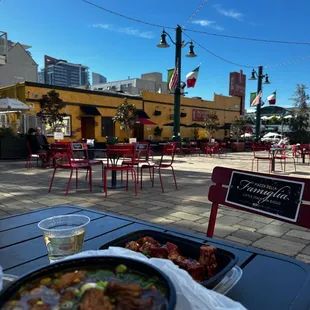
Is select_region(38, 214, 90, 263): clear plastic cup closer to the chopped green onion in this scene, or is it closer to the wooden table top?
the wooden table top

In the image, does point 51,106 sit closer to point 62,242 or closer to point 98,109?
point 98,109

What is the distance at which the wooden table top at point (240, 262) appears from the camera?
78 cm

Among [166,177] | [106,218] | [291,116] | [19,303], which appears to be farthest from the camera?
[291,116]

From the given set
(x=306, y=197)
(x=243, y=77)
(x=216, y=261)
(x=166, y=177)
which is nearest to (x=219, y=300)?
(x=216, y=261)

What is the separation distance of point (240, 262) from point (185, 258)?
0.75 feet

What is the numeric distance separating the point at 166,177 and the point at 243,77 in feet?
79.0

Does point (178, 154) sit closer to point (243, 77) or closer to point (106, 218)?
point (106, 218)

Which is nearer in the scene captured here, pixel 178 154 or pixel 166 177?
pixel 166 177

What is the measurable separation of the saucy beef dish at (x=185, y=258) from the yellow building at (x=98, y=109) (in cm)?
1441

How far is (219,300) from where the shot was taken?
23.1 inches

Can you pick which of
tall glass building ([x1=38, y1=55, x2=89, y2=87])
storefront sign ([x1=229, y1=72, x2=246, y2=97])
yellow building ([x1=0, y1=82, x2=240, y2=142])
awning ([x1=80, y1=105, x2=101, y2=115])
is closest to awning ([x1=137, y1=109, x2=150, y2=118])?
yellow building ([x1=0, y1=82, x2=240, y2=142])

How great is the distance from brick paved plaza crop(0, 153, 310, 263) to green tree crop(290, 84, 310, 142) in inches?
936

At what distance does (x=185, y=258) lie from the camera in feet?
2.94

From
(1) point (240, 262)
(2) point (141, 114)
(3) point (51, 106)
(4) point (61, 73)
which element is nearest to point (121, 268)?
(1) point (240, 262)
